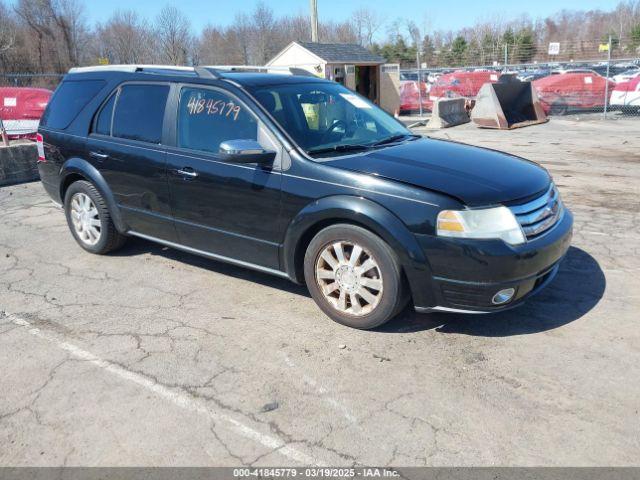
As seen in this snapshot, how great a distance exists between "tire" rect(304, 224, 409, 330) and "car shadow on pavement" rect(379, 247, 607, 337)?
246 mm

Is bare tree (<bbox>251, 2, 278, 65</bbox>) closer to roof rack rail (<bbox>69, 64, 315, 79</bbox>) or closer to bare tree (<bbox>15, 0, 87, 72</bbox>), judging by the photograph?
bare tree (<bbox>15, 0, 87, 72</bbox>)

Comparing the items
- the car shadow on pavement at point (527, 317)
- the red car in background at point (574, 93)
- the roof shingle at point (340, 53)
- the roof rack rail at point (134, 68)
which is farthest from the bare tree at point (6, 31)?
the car shadow on pavement at point (527, 317)

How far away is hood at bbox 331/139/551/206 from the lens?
3.53 meters

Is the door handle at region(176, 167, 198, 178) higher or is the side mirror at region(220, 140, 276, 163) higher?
the side mirror at region(220, 140, 276, 163)

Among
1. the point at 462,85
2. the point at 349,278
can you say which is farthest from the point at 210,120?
the point at 462,85

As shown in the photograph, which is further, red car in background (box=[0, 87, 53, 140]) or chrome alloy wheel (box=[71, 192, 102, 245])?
red car in background (box=[0, 87, 53, 140])

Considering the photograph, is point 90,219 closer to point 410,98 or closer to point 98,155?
point 98,155

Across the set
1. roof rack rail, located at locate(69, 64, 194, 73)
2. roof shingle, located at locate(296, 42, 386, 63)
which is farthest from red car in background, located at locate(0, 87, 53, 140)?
roof shingle, located at locate(296, 42, 386, 63)

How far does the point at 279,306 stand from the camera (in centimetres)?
436

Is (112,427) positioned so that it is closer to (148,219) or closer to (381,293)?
(381,293)

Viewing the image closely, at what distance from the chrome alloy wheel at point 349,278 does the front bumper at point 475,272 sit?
0.29 metres

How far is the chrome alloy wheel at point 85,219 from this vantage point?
5.50 metres

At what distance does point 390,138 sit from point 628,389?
254cm

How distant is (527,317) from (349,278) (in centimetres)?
136
